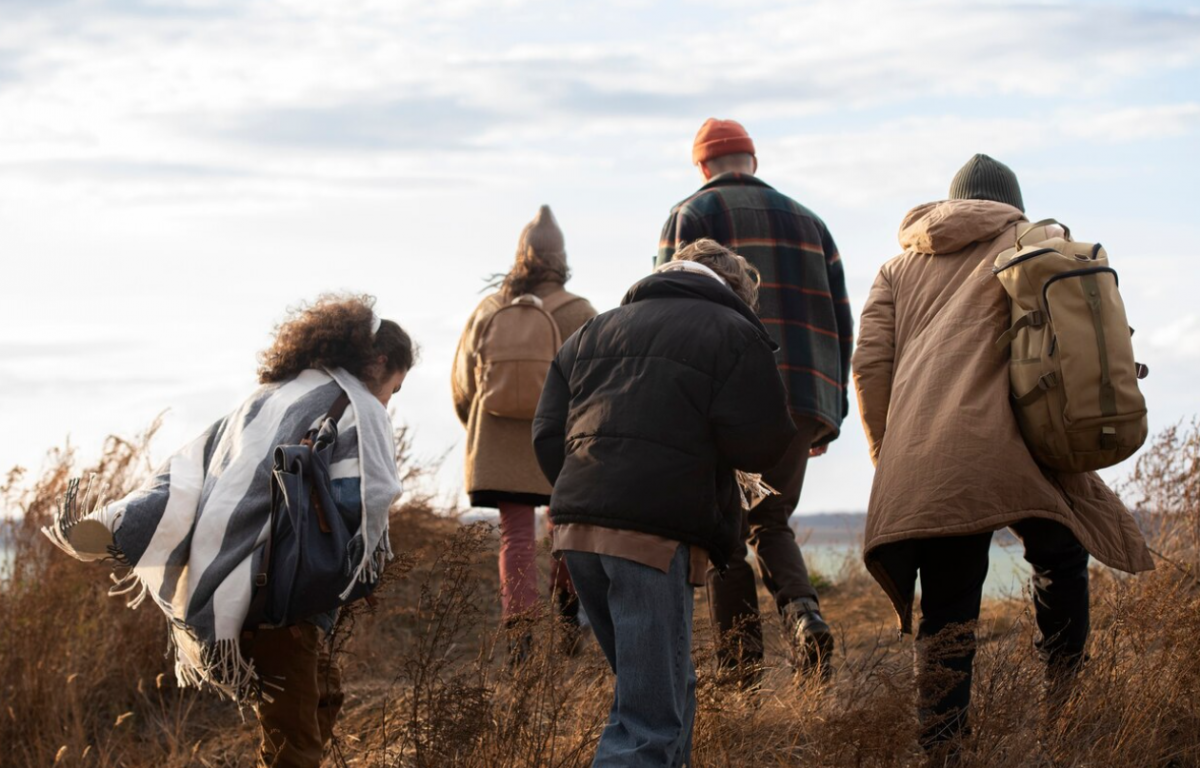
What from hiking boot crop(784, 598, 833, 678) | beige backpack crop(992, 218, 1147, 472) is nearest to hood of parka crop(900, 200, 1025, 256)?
beige backpack crop(992, 218, 1147, 472)

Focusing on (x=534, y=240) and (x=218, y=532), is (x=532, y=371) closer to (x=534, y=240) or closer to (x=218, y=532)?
(x=534, y=240)

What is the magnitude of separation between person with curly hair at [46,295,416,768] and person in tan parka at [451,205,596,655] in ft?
5.91

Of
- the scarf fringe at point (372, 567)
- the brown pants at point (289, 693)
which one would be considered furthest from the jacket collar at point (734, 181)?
the brown pants at point (289, 693)

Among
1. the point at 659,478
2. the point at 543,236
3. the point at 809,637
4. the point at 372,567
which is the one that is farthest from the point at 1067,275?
the point at 543,236

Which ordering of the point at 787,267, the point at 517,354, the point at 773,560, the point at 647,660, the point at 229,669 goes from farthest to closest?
the point at 517,354
the point at 787,267
the point at 773,560
the point at 229,669
the point at 647,660

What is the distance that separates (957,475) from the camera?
3.85 meters

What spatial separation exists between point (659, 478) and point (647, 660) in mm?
474

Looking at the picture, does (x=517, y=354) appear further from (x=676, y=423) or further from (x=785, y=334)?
(x=676, y=423)

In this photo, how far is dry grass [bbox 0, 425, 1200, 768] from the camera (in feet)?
12.5

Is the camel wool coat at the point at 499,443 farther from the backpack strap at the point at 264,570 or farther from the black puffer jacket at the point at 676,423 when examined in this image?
the black puffer jacket at the point at 676,423

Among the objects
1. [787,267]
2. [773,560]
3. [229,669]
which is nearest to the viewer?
[229,669]

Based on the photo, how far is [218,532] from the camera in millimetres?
4039

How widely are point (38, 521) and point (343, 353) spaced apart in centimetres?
359

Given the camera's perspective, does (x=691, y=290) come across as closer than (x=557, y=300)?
Yes
